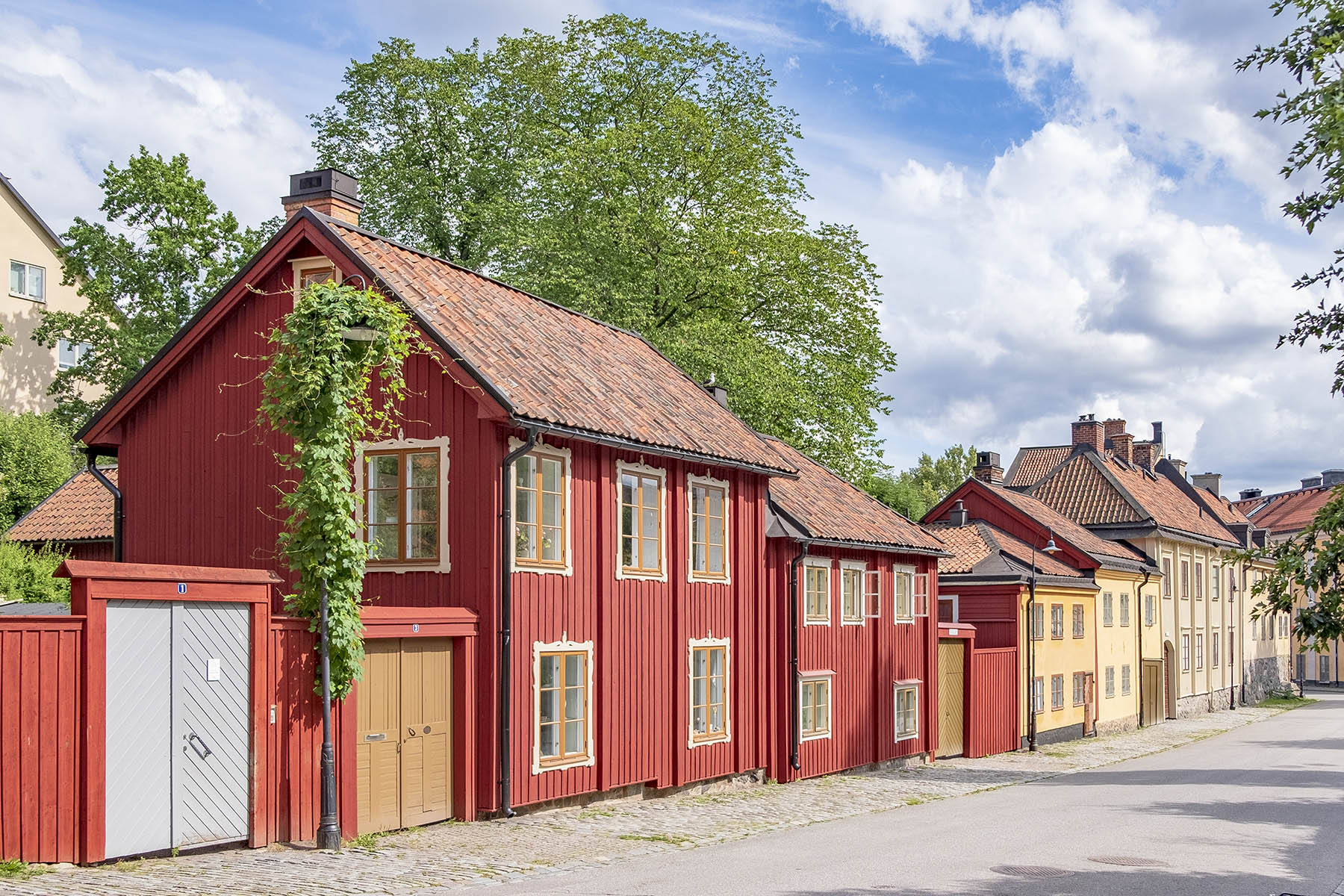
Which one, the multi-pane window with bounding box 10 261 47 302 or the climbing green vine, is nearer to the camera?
the climbing green vine

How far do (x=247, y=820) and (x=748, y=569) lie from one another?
442 inches

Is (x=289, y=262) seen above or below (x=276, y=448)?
above

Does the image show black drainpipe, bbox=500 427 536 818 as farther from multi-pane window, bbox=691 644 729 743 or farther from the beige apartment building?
the beige apartment building

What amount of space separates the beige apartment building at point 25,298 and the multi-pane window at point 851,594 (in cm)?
3466

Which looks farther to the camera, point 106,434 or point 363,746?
point 106,434

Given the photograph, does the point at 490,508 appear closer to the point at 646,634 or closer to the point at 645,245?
the point at 646,634

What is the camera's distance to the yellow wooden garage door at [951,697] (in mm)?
31891

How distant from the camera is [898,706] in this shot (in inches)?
1148

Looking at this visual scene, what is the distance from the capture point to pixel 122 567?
42.3 feet

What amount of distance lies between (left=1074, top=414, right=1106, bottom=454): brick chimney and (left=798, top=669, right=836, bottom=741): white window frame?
33938mm

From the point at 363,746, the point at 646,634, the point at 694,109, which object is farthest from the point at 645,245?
the point at 363,746

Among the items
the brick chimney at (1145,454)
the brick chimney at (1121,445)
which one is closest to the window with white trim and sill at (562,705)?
the brick chimney at (1121,445)

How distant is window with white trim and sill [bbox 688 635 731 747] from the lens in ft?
71.2

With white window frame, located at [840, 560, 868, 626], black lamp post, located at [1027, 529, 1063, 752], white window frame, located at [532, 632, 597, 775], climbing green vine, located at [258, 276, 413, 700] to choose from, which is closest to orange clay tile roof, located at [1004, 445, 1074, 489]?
black lamp post, located at [1027, 529, 1063, 752]
